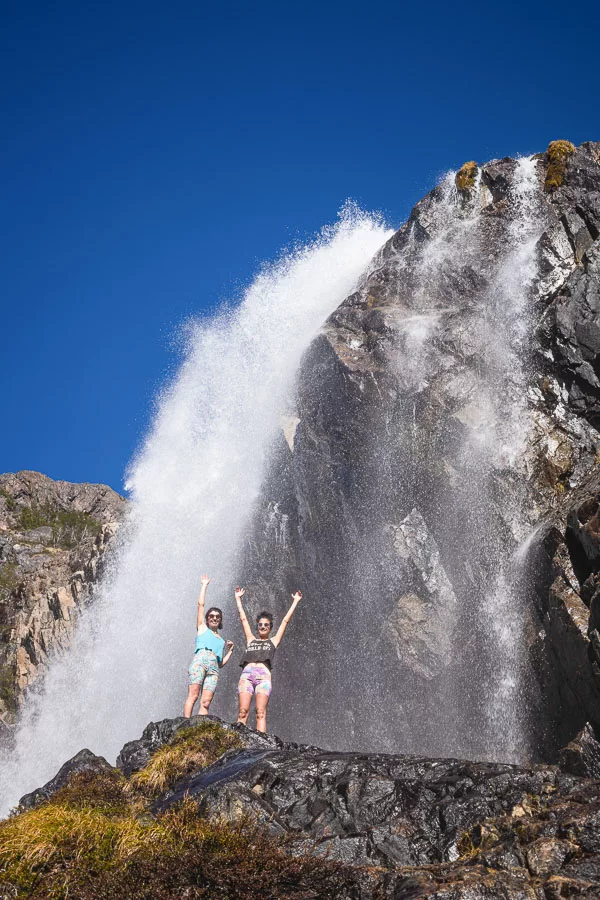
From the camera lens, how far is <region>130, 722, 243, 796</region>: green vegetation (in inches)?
436

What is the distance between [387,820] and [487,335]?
19536mm

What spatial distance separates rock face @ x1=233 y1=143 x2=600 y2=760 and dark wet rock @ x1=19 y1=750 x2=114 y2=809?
10.2m

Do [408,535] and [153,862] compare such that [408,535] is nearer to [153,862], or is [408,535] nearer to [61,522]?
[153,862]

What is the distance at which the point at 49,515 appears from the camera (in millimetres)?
76750

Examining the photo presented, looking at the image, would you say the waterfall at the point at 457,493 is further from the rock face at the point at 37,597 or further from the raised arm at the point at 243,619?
the rock face at the point at 37,597

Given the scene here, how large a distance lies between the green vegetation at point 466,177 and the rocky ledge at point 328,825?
24254 millimetres

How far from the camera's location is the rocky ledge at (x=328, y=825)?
245 inches

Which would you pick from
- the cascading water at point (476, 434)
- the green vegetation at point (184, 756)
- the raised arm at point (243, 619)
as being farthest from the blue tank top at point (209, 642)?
the cascading water at point (476, 434)

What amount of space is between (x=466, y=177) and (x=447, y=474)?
1434 centimetres

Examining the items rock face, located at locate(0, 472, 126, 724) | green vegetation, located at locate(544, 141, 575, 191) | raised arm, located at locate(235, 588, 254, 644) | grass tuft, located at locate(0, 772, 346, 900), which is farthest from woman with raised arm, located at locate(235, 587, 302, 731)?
rock face, located at locate(0, 472, 126, 724)

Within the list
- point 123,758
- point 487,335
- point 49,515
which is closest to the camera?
point 123,758

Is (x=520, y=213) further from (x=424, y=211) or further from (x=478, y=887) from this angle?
(x=478, y=887)

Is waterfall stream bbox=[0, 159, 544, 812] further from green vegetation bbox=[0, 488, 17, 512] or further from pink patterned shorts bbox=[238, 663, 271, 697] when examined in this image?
green vegetation bbox=[0, 488, 17, 512]

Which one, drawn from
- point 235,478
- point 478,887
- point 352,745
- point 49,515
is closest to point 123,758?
point 478,887
